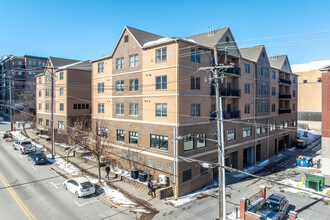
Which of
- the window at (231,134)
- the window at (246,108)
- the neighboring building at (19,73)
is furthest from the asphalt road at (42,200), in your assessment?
the neighboring building at (19,73)

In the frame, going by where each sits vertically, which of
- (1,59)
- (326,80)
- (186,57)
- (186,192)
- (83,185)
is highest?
(1,59)

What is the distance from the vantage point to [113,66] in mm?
32000

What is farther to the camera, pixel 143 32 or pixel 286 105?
pixel 286 105

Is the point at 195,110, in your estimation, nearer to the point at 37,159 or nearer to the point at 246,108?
the point at 246,108

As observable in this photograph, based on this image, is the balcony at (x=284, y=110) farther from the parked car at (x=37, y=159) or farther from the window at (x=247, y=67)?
the parked car at (x=37, y=159)

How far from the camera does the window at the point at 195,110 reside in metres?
24.5

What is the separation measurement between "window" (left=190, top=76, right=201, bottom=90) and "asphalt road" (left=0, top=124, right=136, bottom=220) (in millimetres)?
14670

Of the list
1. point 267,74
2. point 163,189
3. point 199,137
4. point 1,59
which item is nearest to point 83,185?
point 163,189

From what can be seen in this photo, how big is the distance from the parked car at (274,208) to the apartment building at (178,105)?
7197 millimetres

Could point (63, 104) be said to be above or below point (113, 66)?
below

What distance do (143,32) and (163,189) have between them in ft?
69.0

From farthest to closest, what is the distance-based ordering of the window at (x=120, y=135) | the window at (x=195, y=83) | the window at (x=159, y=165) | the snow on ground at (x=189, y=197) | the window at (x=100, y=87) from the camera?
the window at (x=100, y=87)
the window at (x=120, y=135)
the window at (x=195, y=83)
the window at (x=159, y=165)
the snow on ground at (x=189, y=197)

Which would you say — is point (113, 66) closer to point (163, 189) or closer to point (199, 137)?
point (199, 137)

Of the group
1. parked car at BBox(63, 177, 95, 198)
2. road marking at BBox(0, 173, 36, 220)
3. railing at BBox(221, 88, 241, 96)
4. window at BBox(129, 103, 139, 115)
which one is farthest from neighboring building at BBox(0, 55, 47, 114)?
railing at BBox(221, 88, 241, 96)
